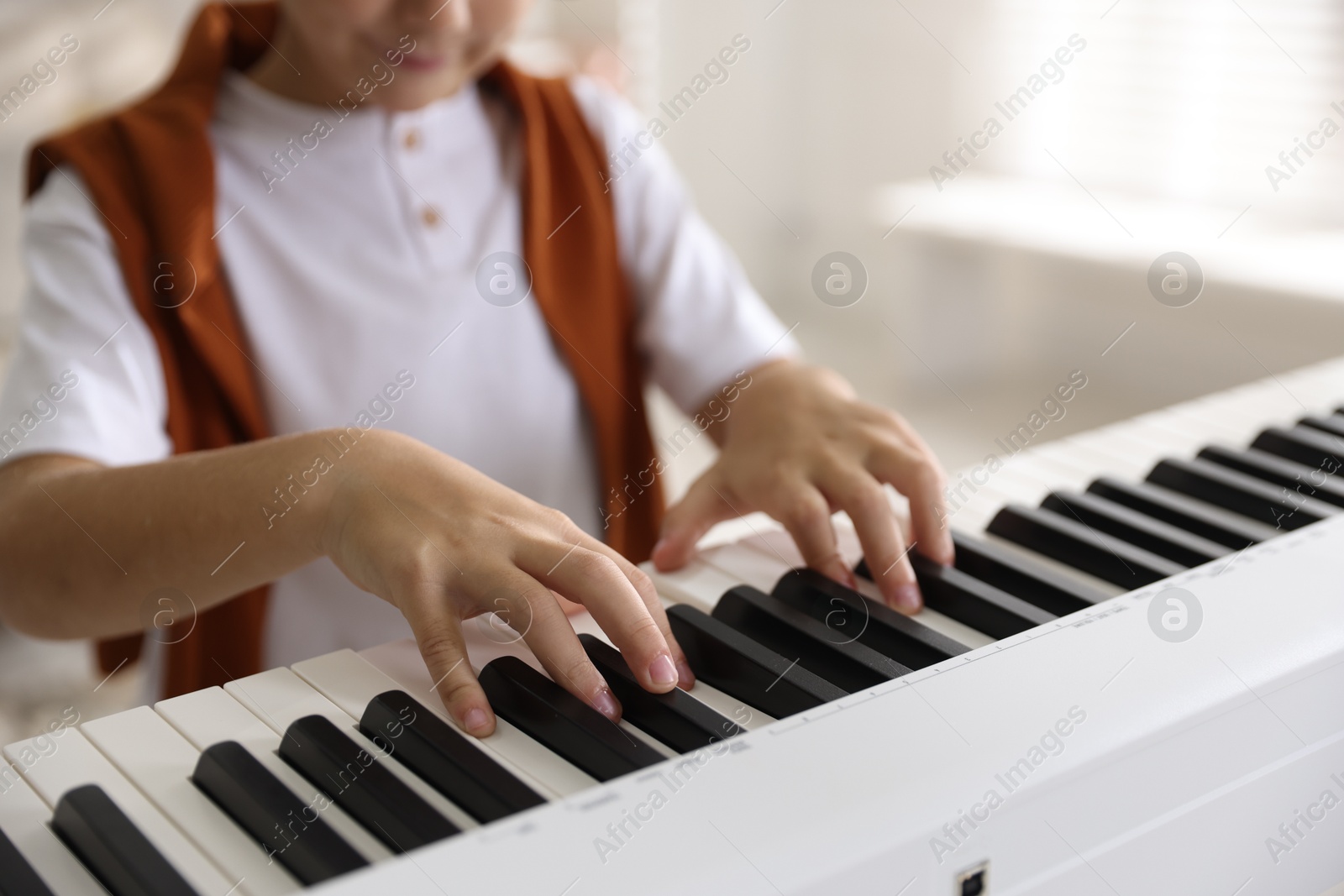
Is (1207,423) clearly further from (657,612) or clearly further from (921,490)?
(657,612)

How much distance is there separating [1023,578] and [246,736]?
399 millimetres

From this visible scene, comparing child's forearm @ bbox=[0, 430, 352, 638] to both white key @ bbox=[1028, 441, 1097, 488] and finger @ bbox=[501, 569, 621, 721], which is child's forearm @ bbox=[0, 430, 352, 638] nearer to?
finger @ bbox=[501, 569, 621, 721]

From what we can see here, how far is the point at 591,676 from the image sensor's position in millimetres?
523

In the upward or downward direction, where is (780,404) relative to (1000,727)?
upward

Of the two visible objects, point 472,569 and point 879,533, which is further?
point 879,533

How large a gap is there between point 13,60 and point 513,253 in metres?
1.75

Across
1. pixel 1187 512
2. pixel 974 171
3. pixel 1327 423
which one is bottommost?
pixel 1187 512

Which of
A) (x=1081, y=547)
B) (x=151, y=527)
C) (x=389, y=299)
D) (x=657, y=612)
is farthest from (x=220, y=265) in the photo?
(x=1081, y=547)

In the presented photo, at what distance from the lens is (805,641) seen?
0.59 m

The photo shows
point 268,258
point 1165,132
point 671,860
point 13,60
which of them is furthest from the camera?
point 1165,132

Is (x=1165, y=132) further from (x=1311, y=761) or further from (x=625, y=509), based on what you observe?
(x=1311, y=761)

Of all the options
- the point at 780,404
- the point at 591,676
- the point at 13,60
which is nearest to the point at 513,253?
the point at 780,404

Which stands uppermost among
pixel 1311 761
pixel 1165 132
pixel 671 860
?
pixel 1165 132

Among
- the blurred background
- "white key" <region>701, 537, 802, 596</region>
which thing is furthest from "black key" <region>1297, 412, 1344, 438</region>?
the blurred background
